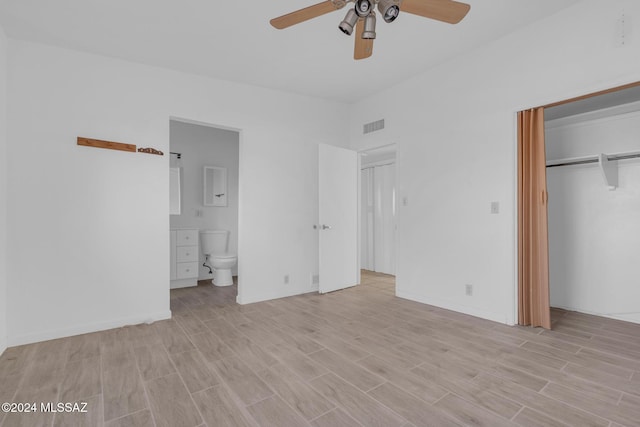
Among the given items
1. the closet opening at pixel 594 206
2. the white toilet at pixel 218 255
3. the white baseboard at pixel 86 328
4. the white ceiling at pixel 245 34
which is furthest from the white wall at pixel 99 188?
the closet opening at pixel 594 206

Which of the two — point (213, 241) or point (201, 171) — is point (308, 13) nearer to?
point (201, 171)

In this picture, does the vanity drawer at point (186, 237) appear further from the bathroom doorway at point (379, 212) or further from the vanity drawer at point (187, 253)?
the bathroom doorway at point (379, 212)

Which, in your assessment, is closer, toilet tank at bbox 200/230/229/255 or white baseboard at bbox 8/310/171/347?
white baseboard at bbox 8/310/171/347

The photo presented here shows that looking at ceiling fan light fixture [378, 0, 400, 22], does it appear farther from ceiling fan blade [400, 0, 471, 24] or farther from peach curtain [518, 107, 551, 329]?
peach curtain [518, 107, 551, 329]

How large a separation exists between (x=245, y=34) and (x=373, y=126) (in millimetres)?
2195

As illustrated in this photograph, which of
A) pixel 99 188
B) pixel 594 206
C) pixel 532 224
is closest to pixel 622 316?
pixel 594 206

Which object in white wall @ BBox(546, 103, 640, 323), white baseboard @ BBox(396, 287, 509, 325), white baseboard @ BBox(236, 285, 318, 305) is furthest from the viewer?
white baseboard @ BBox(236, 285, 318, 305)

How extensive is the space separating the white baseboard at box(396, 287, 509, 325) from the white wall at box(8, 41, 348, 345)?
1.75 metres

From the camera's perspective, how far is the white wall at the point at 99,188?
2.80 meters

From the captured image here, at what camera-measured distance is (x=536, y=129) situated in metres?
2.92

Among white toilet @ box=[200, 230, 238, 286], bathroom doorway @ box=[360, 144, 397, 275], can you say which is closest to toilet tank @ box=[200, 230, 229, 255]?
white toilet @ box=[200, 230, 238, 286]

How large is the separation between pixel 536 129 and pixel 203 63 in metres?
3.34

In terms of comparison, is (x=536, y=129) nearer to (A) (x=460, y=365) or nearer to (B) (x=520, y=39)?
(B) (x=520, y=39)

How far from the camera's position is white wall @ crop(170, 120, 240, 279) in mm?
5148
